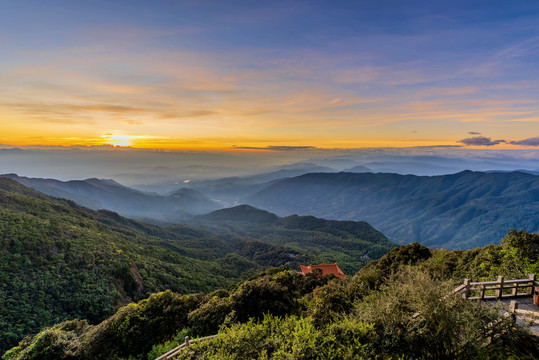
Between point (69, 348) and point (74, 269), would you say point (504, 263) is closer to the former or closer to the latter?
point (69, 348)

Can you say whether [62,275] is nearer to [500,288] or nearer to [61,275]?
[61,275]

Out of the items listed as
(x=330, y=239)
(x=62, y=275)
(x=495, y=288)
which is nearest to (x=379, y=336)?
(x=495, y=288)

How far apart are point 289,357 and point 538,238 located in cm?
1813

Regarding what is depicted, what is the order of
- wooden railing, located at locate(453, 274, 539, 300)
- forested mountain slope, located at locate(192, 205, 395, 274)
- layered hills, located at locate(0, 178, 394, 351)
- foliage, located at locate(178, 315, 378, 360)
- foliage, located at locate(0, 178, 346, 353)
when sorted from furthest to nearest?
forested mountain slope, located at locate(192, 205, 395, 274), layered hills, located at locate(0, 178, 394, 351), foliage, located at locate(0, 178, 346, 353), wooden railing, located at locate(453, 274, 539, 300), foliage, located at locate(178, 315, 378, 360)

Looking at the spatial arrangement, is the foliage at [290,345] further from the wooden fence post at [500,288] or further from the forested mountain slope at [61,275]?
the forested mountain slope at [61,275]

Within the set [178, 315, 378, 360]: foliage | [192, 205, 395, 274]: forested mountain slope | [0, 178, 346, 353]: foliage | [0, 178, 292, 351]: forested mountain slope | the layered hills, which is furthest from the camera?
[192, 205, 395, 274]: forested mountain slope

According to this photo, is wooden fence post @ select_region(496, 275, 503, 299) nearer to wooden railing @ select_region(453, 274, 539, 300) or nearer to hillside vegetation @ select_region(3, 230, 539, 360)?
wooden railing @ select_region(453, 274, 539, 300)

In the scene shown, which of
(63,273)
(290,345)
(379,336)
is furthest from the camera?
(63,273)

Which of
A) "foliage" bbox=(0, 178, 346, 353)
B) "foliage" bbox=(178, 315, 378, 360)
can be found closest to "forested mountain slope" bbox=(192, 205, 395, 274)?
"foliage" bbox=(0, 178, 346, 353)

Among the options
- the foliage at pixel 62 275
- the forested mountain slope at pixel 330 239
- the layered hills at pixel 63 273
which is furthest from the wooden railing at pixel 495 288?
the forested mountain slope at pixel 330 239

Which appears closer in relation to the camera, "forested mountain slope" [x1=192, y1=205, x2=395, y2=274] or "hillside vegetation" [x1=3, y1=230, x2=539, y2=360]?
"hillside vegetation" [x1=3, y1=230, x2=539, y2=360]

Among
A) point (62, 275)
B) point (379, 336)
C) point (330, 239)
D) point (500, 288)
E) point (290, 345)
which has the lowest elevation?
point (330, 239)

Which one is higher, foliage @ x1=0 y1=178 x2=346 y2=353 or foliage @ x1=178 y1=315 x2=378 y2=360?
foliage @ x1=178 y1=315 x2=378 y2=360

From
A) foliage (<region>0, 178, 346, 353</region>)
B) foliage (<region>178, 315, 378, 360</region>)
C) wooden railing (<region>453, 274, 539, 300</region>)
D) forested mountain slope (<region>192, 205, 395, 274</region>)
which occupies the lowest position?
forested mountain slope (<region>192, 205, 395, 274</region>)
